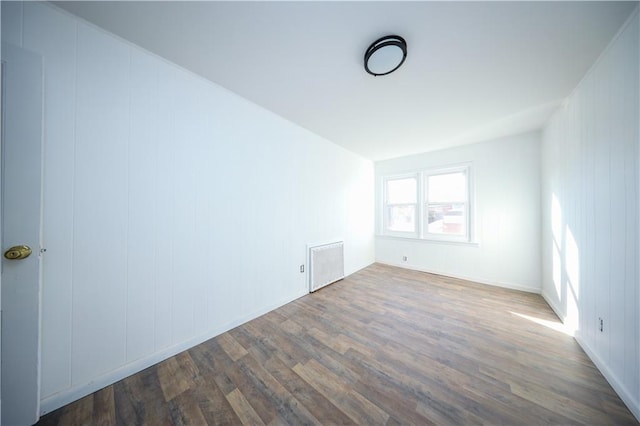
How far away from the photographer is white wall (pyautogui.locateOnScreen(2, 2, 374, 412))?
123 cm

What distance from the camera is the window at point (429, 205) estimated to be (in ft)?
11.9

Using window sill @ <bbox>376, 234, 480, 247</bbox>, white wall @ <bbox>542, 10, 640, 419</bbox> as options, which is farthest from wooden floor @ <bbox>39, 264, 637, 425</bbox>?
window sill @ <bbox>376, 234, 480, 247</bbox>

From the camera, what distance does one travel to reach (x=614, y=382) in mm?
1353

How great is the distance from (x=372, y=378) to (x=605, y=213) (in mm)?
2181

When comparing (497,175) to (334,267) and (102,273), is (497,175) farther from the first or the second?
(102,273)

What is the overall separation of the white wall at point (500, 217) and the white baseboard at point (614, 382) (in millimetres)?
1595

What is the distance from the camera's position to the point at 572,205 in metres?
1.95

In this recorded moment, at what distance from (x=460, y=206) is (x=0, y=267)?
511 centimetres

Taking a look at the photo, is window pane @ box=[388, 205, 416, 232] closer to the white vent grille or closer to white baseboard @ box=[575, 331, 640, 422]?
the white vent grille

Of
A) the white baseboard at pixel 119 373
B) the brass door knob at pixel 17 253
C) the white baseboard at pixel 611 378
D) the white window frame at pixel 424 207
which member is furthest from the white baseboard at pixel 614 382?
the brass door knob at pixel 17 253

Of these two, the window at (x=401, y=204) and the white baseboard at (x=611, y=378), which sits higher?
the window at (x=401, y=204)

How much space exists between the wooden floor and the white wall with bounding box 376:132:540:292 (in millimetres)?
935

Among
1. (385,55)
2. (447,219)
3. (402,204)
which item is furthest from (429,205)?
(385,55)

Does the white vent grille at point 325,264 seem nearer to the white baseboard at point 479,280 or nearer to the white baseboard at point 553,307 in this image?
the white baseboard at point 479,280
